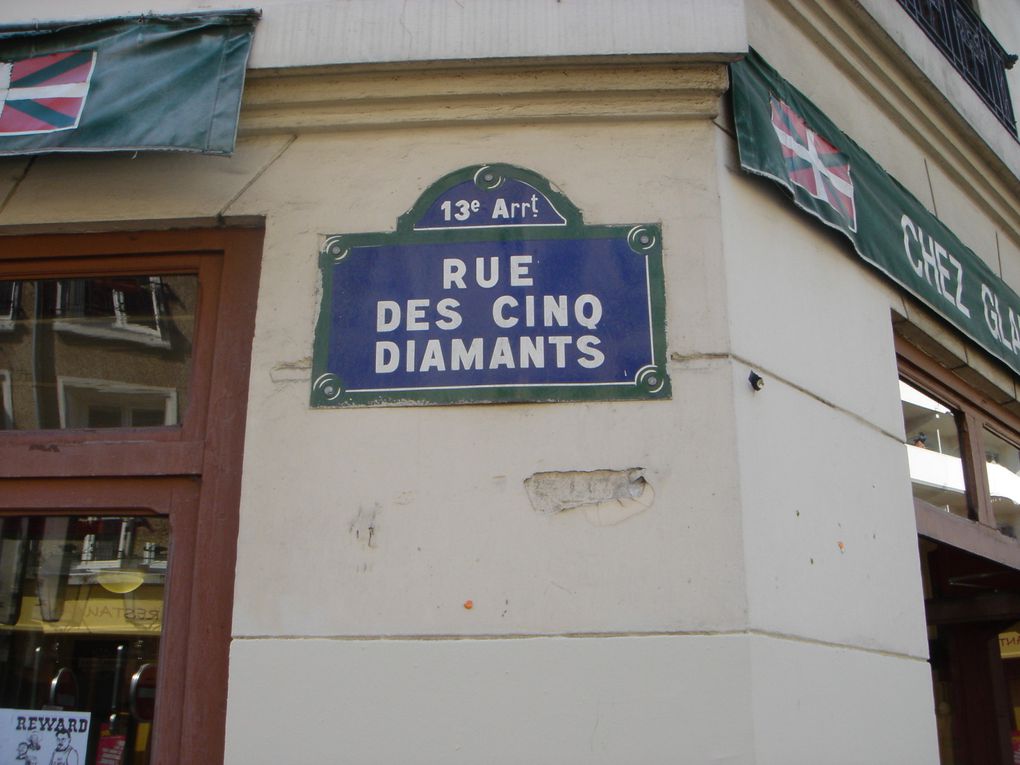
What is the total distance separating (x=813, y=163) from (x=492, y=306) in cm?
148

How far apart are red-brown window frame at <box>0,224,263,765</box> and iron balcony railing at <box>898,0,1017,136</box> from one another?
3787 millimetres

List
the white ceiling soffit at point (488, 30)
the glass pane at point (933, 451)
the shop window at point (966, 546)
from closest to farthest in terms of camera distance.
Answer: the white ceiling soffit at point (488, 30) → the glass pane at point (933, 451) → the shop window at point (966, 546)

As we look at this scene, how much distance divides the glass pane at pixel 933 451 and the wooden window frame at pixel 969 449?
0.16ft

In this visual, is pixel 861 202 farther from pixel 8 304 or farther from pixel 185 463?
pixel 8 304

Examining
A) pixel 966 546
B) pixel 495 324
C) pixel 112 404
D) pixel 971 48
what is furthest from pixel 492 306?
pixel 971 48

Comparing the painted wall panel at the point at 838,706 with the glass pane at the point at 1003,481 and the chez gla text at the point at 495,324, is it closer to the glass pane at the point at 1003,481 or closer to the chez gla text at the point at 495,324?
the chez gla text at the point at 495,324

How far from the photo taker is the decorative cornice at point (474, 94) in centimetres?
344

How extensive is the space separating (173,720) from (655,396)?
1783 millimetres

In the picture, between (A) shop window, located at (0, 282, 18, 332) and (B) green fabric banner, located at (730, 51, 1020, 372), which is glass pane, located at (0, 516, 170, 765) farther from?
(B) green fabric banner, located at (730, 51, 1020, 372)

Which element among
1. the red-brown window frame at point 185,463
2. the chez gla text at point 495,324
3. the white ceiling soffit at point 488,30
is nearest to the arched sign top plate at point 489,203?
the chez gla text at point 495,324

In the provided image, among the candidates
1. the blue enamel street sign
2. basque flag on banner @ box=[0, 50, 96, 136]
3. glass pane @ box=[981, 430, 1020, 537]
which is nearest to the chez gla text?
the blue enamel street sign

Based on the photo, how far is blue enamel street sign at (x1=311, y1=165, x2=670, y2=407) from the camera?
10.3 ft

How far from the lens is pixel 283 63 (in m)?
3.48

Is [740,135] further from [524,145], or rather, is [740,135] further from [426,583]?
[426,583]
